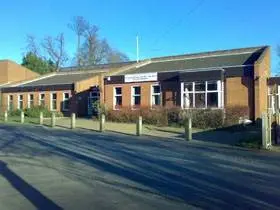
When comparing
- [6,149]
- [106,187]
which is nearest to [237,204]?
[106,187]

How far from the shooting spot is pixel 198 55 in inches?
1753

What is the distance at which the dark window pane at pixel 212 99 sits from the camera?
35750mm

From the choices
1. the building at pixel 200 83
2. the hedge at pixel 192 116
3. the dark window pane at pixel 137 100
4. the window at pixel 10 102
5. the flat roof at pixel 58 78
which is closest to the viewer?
the hedge at pixel 192 116

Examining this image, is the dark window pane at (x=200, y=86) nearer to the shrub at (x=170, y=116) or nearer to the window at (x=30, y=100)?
the shrub at (x=170, y=116)

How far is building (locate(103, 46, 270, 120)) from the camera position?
34844mm

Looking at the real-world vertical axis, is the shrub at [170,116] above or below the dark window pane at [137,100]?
below

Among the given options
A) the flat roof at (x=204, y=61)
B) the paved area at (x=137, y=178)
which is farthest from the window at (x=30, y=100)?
the paved area at (x=137, y=178)

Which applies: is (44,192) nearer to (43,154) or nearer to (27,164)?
(27,164)

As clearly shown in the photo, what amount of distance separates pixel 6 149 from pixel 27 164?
4.59m

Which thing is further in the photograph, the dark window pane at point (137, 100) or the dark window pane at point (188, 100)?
the dark window pane at point (137, 100)

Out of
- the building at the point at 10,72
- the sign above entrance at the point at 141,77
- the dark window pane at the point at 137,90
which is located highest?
the building at the point at 10,72

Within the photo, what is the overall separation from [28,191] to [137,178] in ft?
8.49

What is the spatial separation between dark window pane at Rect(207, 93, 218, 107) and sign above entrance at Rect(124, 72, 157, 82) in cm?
549

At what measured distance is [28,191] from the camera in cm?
955
